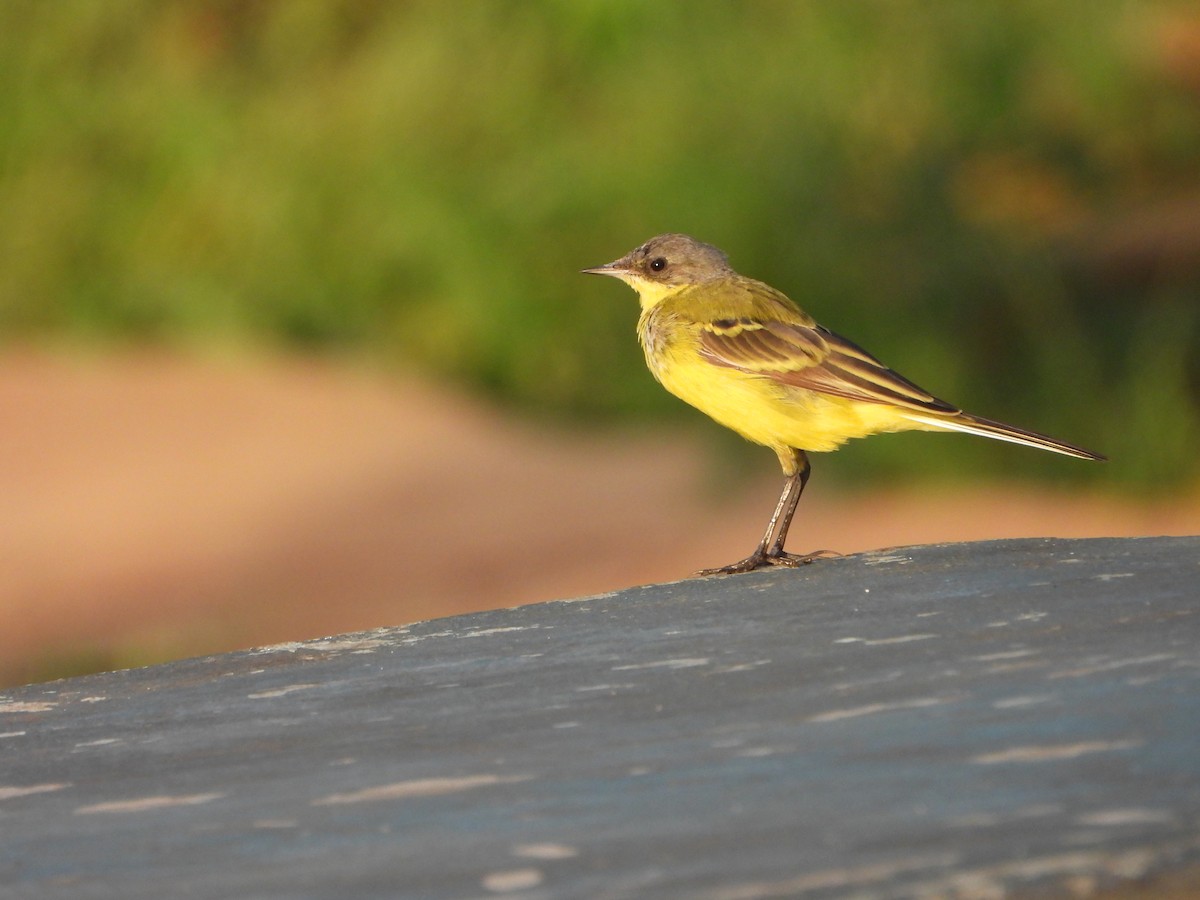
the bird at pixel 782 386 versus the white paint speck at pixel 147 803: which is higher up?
the bird at pixel 782 386

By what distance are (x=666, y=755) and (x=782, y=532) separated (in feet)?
10.1

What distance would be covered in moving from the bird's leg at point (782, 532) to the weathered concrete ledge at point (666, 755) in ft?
5.02

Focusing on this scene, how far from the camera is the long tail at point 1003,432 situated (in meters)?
4.50

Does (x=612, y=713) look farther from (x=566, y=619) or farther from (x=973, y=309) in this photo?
(x=973, y=309)

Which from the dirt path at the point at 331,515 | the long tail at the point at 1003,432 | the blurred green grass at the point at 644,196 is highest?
the blurred green grass at the point at 644,196

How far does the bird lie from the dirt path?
5.00 meters

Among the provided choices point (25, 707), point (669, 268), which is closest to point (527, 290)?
point (669, 268)

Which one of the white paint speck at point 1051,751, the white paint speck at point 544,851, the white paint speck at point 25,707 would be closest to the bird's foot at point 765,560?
the white paint speck at point 25,707

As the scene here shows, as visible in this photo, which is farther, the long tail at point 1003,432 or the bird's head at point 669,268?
the bird's head at point 669,268

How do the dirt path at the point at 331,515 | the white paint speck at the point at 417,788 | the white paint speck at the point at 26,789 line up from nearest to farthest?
the white paint speck at the point at 417,788 → the white paint speck at the point at 26,789 → the dirt path at the point at 331,515

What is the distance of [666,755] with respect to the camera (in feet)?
7.29

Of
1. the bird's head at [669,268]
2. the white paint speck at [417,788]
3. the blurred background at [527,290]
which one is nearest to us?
the white paint speck at [417,788]

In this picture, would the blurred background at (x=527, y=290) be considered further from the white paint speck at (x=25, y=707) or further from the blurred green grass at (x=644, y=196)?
the white paint speck at (x=25, y=707)

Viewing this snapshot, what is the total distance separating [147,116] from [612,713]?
17628 millimetres
